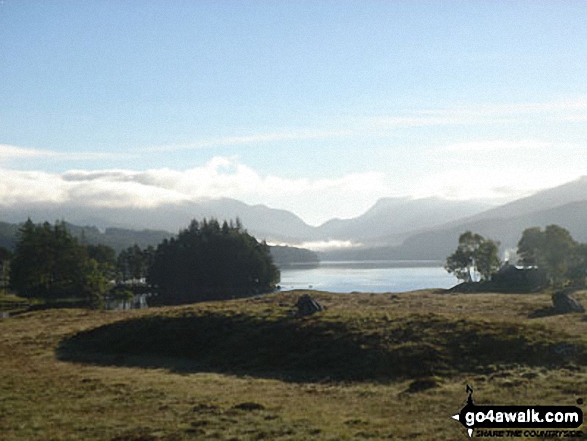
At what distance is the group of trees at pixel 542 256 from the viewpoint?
12912 cm

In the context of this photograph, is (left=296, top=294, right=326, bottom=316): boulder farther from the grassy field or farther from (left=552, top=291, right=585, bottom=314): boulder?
(left=552, top=291, right=585, bottom=314): boulder

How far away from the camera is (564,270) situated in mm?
128875

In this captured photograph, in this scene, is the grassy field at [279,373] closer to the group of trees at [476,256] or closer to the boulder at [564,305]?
the boulder at [564,305]

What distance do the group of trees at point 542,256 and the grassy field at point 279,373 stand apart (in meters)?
62.5

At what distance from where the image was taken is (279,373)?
46.6 metres

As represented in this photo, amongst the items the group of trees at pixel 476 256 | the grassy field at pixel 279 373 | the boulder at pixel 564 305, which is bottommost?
the grassy field at pixel 279 373
